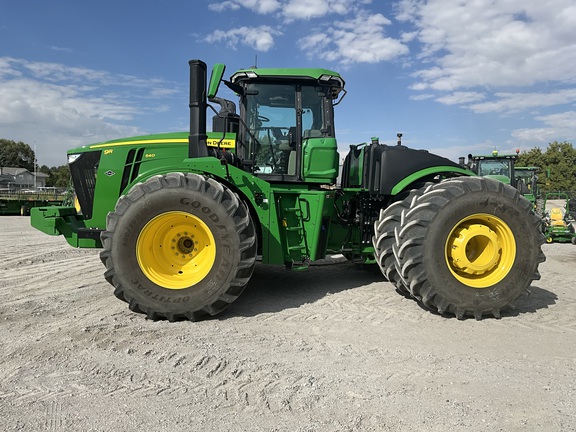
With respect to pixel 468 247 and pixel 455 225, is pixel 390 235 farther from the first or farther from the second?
pixel 468 247

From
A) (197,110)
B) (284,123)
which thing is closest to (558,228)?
(284,123)

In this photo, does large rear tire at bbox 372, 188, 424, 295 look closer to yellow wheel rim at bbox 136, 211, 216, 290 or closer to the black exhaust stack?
yellow wheel rim at bbox 136, 211, 216, 290

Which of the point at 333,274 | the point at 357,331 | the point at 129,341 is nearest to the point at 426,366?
the point at 357,331

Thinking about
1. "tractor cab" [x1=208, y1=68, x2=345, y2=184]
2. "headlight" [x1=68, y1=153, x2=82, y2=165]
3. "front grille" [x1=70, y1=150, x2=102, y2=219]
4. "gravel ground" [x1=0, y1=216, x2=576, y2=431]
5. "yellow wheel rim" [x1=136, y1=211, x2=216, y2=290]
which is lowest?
"gravel ground" [x1=0, y1=216, x2=576, y2=431]

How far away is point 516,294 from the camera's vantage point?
470 centimetres

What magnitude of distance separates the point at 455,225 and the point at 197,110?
3.24 m

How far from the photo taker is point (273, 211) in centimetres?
491

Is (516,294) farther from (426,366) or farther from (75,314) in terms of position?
(75,314)

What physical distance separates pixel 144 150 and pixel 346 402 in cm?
393

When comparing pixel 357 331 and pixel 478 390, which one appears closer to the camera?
pixel 478 390

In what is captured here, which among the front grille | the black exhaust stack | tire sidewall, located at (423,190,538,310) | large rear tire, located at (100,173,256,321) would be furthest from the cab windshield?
the front grille

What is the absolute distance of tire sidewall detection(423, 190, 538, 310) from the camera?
4.57m

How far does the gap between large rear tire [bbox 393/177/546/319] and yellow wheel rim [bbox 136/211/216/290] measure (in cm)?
215

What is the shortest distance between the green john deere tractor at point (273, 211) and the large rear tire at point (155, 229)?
1cm
